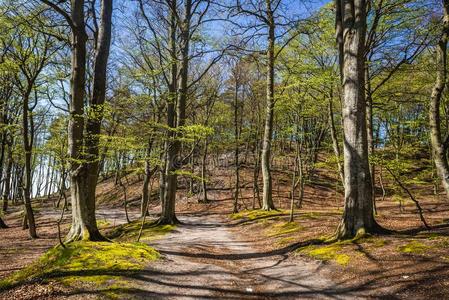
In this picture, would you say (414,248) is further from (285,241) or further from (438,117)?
(285,241)

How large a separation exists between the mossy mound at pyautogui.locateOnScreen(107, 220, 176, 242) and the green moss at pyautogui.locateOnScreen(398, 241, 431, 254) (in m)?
8.74

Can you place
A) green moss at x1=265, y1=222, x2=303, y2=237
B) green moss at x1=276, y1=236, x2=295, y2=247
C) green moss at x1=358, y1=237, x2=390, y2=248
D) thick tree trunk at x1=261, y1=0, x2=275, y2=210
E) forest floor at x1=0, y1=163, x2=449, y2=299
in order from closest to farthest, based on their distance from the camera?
1. forest floor at x1=0, y1=163, x2=449, y2=299
2. green moss at x1=358, y1=237, x2=390, y2=248
3. green moss at x1=276, y1=236, x2=295, y2=247
4. green moss at x1=265, y1=222, x2=303, y2=237
5. thick tree trunk at x1=261, y1=0, x2=275, y2=210

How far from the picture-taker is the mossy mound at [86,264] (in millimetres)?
5684

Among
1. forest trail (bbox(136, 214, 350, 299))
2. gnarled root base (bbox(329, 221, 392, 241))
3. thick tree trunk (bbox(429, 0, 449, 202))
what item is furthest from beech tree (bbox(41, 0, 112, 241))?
thick tree trunk (bbox(429, 0, 449, 202))

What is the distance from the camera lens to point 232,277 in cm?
689

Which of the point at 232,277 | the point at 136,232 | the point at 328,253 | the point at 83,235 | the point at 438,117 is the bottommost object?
the point at 136,232

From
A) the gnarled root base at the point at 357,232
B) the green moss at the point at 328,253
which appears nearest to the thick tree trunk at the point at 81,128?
the green moss at the point at 328,253

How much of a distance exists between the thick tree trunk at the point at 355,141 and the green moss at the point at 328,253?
588 millimetres

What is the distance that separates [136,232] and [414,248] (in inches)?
436

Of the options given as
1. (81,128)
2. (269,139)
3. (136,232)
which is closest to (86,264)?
(81,128)

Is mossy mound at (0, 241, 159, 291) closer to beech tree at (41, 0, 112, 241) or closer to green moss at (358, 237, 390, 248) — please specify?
beech tree at (41, 0, 112, 241)

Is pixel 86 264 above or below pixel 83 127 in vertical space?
below

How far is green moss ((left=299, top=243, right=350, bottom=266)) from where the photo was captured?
726 cm

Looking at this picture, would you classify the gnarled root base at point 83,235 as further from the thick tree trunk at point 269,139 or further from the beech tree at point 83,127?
the thick tree trunk at point 269,139
